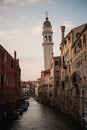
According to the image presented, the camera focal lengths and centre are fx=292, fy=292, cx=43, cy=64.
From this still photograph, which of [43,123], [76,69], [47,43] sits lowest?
[43,123]

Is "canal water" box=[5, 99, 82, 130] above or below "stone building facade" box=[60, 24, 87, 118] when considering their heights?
below

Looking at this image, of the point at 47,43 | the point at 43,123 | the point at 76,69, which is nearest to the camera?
the point at 43,123

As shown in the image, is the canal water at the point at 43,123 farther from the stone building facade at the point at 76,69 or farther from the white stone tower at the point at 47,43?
the white stone tower at the point at 47,43

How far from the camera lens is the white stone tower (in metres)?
110

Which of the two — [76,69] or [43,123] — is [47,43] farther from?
[43,123]

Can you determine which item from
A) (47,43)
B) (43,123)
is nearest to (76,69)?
(43,123)

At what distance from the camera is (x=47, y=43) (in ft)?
379

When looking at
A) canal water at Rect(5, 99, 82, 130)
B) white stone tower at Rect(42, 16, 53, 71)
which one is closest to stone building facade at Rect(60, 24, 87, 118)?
canal water at Rect(5, 99, 82, 130)

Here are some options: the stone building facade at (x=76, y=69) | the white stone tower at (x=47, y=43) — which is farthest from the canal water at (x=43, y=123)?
the white stone tower at (x=47, y=43)

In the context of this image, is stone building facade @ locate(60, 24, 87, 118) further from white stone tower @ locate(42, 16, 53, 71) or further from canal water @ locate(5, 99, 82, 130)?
white stone tower @ locate(42, 16, 53, 71)

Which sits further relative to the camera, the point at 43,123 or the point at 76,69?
the point at 76,69

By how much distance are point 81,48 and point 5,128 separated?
1367 cm

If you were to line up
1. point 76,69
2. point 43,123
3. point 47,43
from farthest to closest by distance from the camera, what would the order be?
1. point 47,43
2. point 76,69
3. point 43,123

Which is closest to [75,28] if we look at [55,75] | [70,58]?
[70,58]
